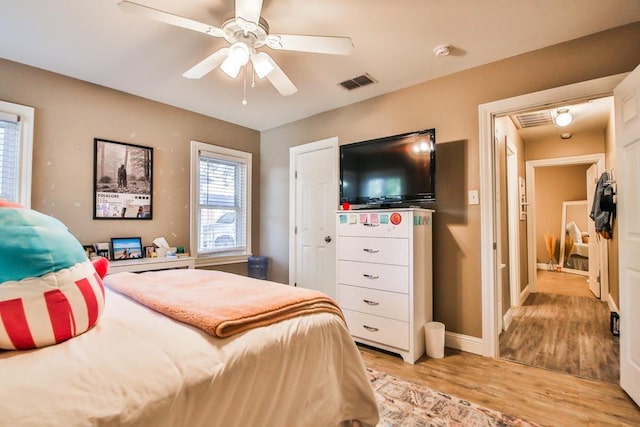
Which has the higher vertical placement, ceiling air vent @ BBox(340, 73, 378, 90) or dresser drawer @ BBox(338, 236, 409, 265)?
ceiling air vent @ BBox(340, 73, 378, 90)

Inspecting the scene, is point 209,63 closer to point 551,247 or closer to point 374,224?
point 374,224

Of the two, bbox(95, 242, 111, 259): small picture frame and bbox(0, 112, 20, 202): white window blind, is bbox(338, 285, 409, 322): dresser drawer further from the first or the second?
bbox(0, 112, 20, 202): white window blind

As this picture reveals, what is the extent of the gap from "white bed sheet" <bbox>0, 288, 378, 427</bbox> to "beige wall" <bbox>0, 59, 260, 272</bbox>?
2048 mm

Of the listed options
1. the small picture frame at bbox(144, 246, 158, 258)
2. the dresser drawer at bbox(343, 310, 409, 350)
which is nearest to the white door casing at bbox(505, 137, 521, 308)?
the dresser drawer at bbox(343, 310, 409, 350)

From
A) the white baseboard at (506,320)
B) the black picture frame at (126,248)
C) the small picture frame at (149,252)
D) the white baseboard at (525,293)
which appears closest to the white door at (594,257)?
the white baseboard at (525,293)

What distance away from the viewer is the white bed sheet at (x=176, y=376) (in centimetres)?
66

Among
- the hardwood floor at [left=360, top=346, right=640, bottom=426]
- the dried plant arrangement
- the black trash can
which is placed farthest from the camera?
the dried plant arrangement

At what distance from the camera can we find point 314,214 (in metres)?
3.75

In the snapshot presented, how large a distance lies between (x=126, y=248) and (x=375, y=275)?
2425mm

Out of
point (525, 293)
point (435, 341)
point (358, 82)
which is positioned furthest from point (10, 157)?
point (525, 293)

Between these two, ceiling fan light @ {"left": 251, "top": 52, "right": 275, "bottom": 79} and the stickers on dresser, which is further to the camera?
the stickers on dresser

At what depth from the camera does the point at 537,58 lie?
238 centimetres

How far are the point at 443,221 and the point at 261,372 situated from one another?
2.27m

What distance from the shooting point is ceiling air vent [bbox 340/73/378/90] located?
9.30 ft
